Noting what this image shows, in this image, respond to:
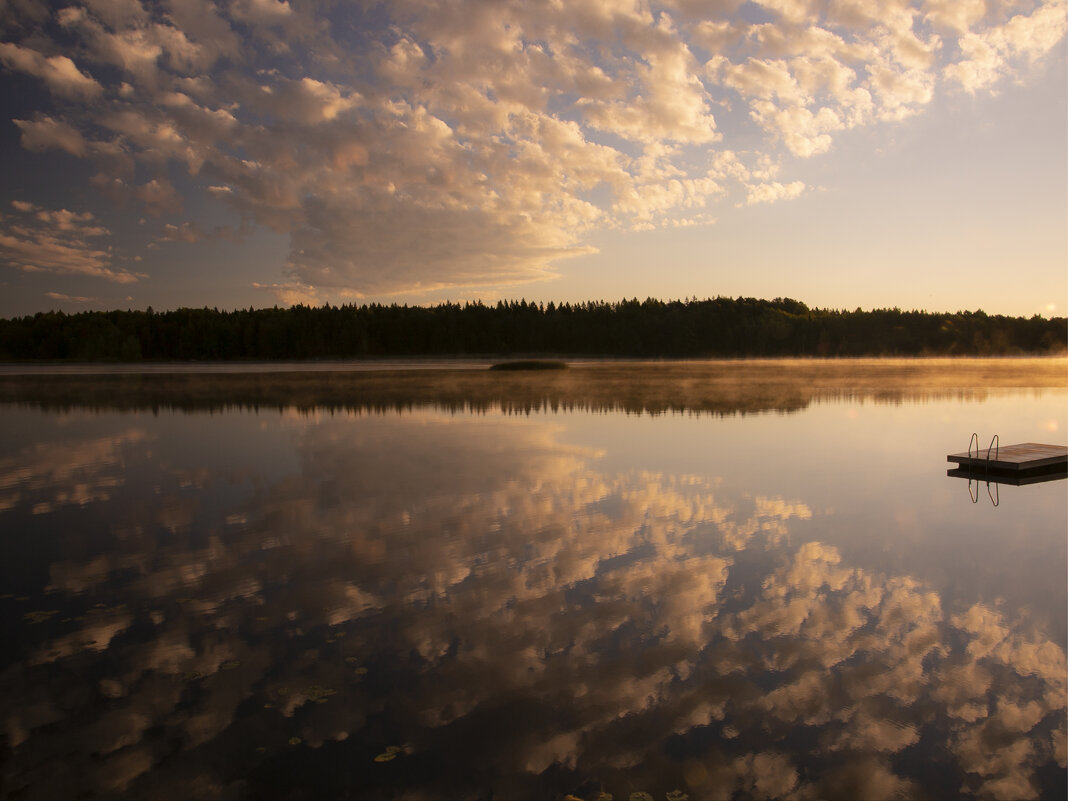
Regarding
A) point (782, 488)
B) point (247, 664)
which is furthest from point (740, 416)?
point (247, 664)

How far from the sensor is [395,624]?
7973 millimetres

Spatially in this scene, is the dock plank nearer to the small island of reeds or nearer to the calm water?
the calm water

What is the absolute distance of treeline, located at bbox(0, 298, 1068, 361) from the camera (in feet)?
531

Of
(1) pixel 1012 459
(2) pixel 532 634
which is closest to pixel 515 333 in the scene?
(1) pixel 1012 459

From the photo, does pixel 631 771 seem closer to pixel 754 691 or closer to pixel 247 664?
pixel 754 691

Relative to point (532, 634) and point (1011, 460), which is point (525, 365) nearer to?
point (1011, 460)

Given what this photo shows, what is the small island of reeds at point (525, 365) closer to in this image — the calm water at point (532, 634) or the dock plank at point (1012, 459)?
the dock plank at point (1012, 459)

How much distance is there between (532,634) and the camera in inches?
301

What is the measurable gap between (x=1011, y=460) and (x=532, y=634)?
1503 cm

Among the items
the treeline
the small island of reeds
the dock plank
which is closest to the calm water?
the dock plank

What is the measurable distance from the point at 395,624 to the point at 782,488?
33.0 feet

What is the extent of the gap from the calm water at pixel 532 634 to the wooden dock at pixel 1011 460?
2.72 feet

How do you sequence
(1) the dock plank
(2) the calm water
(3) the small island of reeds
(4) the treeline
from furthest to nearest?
(4) the treeline
(3) the small island of reeds
(1) the dock plank
(2) the calm water

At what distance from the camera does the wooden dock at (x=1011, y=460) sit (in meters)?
17.1
